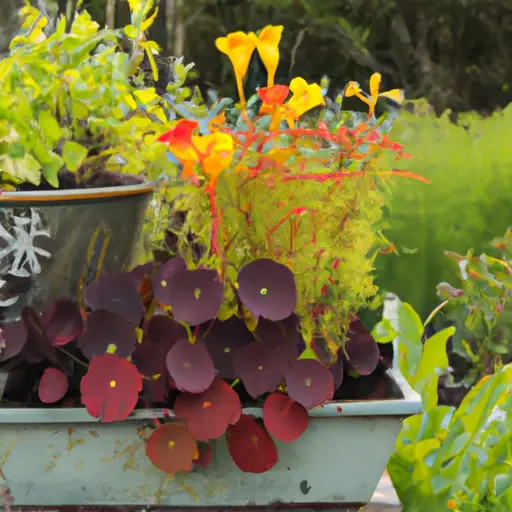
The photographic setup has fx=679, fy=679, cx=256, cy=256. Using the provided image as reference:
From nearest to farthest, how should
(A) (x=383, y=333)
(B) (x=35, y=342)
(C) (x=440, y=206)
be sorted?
(B) (x=35, y=342), (A) (x=383, y=333), (C) (x=440, y=206)

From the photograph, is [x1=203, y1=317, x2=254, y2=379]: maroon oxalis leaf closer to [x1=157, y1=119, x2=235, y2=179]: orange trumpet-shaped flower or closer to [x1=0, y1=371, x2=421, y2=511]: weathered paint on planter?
[x1=0, y1=371, x2=421, y2=511]: weathered paint on planter

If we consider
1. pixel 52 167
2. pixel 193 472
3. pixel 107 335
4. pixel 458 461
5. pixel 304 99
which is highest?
pixel 304 99

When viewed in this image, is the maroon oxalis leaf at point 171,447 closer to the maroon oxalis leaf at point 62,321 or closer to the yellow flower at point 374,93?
the maroon oxalis leaf at point 62,321

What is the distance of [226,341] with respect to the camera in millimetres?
711

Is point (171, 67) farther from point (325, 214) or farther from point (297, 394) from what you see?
point (297, 394)

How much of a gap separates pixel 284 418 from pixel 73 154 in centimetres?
36

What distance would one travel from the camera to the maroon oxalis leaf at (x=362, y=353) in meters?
0.76

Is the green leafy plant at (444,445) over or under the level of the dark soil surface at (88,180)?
under

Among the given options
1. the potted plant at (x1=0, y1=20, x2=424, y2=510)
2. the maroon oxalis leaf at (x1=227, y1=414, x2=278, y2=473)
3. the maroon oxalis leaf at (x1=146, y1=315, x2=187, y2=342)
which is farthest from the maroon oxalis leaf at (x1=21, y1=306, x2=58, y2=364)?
the maroon oxalis leaf at (x1=227, y1=414, x2=278, y2=473)

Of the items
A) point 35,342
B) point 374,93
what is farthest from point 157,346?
point 374,93

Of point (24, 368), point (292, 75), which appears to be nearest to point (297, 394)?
point (24, 368)

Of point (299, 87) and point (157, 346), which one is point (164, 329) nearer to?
point (157, 346)

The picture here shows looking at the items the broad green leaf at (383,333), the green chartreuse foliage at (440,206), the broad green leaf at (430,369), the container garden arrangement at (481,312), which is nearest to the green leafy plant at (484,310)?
the container garden arrangement at (481,312)

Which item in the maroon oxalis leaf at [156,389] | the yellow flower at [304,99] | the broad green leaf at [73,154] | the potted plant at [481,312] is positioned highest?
the yellow flower at [304,99]
